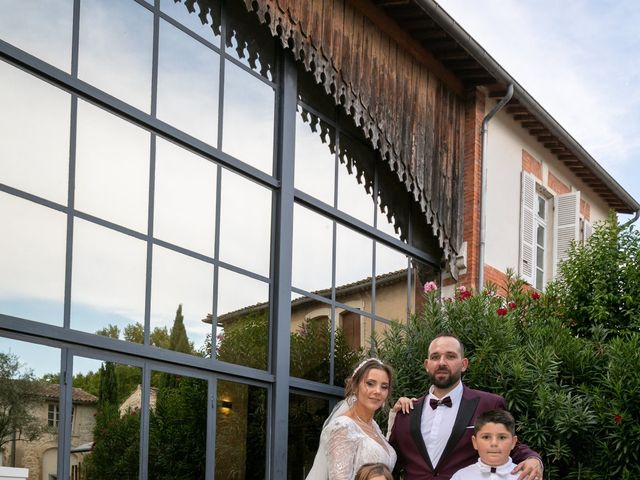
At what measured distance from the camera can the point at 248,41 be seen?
398 inches

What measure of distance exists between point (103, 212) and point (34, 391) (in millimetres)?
1453

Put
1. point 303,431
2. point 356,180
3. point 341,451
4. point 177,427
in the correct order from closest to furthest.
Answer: point 341,451, point 177,427, point 303,431, point 356,180

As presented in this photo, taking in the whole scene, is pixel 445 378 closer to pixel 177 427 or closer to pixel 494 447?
pixel 494 447

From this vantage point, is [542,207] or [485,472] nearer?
[485,472]

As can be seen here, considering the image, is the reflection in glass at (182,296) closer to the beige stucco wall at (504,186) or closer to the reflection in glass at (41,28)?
the reflection in glass at (41,28)

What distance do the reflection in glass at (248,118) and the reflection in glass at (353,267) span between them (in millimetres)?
1365

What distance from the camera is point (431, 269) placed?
41.5 feet

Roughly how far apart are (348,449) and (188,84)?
3.70 m

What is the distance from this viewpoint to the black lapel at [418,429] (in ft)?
23.3

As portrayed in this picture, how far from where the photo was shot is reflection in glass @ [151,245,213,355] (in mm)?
8688

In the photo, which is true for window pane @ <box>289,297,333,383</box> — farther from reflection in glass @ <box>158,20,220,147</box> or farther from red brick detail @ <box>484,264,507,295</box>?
red brick detail @ <box>484,264,507,295</box>

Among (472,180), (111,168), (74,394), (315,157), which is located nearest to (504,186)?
(472,180)

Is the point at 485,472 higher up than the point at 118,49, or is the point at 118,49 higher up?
the point at 118,49

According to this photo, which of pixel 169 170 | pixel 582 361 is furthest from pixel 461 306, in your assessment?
pixel 169 170
